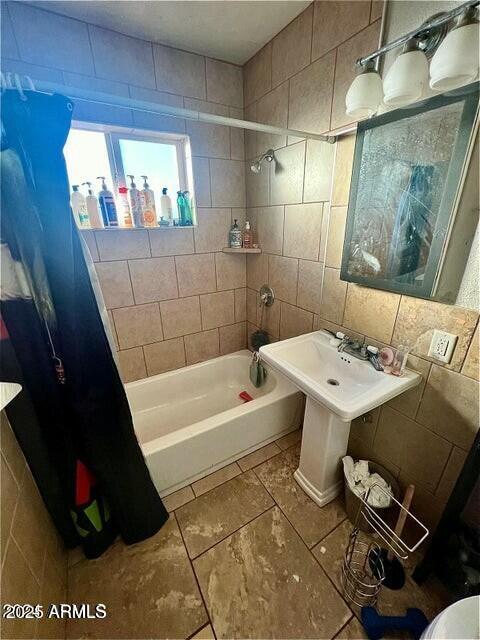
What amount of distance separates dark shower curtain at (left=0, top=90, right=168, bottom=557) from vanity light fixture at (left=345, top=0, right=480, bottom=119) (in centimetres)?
102

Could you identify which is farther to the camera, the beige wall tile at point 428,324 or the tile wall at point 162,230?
the tile wall at point 162,230

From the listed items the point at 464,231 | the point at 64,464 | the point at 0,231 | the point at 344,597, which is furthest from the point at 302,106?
the point at 344,597

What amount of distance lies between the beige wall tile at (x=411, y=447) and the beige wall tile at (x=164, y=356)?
1.45 metres

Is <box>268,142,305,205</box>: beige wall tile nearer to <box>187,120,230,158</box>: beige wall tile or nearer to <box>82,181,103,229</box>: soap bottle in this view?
<box>187,120,230,158</box>: beige wall tile

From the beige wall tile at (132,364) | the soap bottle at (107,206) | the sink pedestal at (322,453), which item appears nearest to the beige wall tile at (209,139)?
the soap bottle at (107,206)

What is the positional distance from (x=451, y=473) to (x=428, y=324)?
0.62 meters

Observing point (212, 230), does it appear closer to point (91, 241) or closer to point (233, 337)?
point (91, 241)

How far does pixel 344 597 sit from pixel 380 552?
23cm

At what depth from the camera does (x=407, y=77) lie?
83cm

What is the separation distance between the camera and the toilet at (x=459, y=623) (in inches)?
23.8

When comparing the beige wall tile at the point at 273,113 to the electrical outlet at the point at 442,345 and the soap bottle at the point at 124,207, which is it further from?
the electrical outlet at the point at 442,345

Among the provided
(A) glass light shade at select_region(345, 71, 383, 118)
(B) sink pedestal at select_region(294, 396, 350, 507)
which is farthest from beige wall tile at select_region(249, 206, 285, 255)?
(B) sink pedestal at select_region(294, 396, 350, 507)

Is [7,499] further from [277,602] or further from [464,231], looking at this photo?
[464,231]

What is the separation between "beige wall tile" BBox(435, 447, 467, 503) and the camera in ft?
3.32
